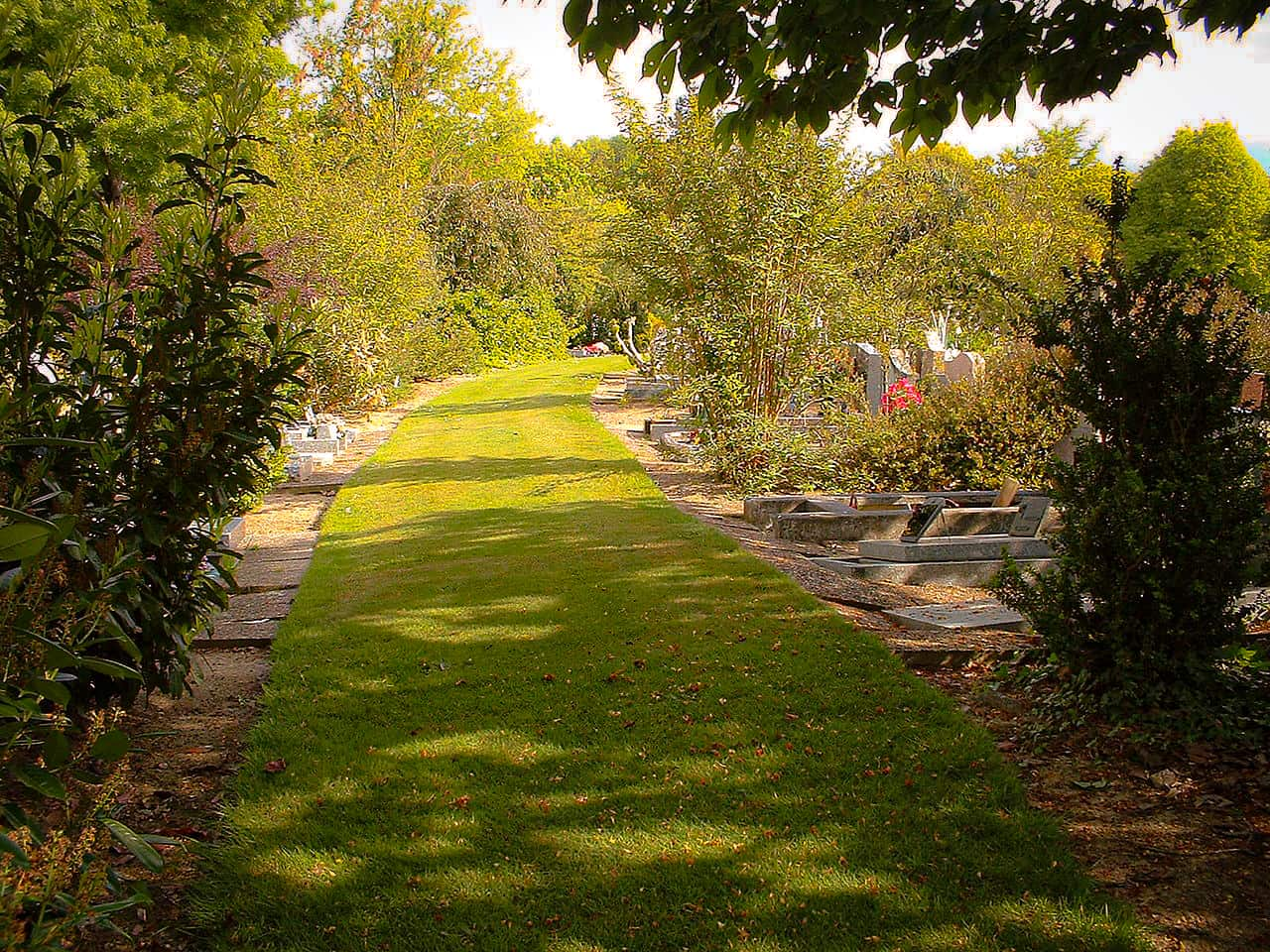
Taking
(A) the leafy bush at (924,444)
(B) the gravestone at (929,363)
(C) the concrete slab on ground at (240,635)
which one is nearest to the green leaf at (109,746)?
(C) the concrete slab on ground at (240,635)

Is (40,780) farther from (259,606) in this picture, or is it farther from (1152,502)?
(259,606)

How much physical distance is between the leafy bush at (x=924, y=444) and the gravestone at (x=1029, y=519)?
1.79 m

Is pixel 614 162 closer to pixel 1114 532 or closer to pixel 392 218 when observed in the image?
pixel 392 218

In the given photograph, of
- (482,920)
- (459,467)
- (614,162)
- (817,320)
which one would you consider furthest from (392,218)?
(482,920)

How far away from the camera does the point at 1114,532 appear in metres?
4.76

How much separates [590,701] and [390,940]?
211 centimetres

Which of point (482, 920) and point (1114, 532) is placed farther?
point (1114, 532)

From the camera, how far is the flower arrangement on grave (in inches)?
523

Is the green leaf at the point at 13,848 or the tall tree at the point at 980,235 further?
the tall tree at the point at 980,235

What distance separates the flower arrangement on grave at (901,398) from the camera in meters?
13.3

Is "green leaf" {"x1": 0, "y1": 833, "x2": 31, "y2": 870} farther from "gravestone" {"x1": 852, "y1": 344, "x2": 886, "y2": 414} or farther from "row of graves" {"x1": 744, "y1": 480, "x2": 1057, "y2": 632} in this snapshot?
"gravestone" {"x1": 852, "y1": 344, "x2": 886, "y2": 414}

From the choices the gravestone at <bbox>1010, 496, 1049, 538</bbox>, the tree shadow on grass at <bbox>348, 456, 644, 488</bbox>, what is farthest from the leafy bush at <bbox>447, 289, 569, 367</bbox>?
the gravestone at <bbox>1010, 496, 1049, 538</bbox>

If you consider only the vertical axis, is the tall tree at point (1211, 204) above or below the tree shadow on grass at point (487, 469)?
above

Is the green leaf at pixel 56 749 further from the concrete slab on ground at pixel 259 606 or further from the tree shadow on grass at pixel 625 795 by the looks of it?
the concrete slab on ground at pixel 259 606
